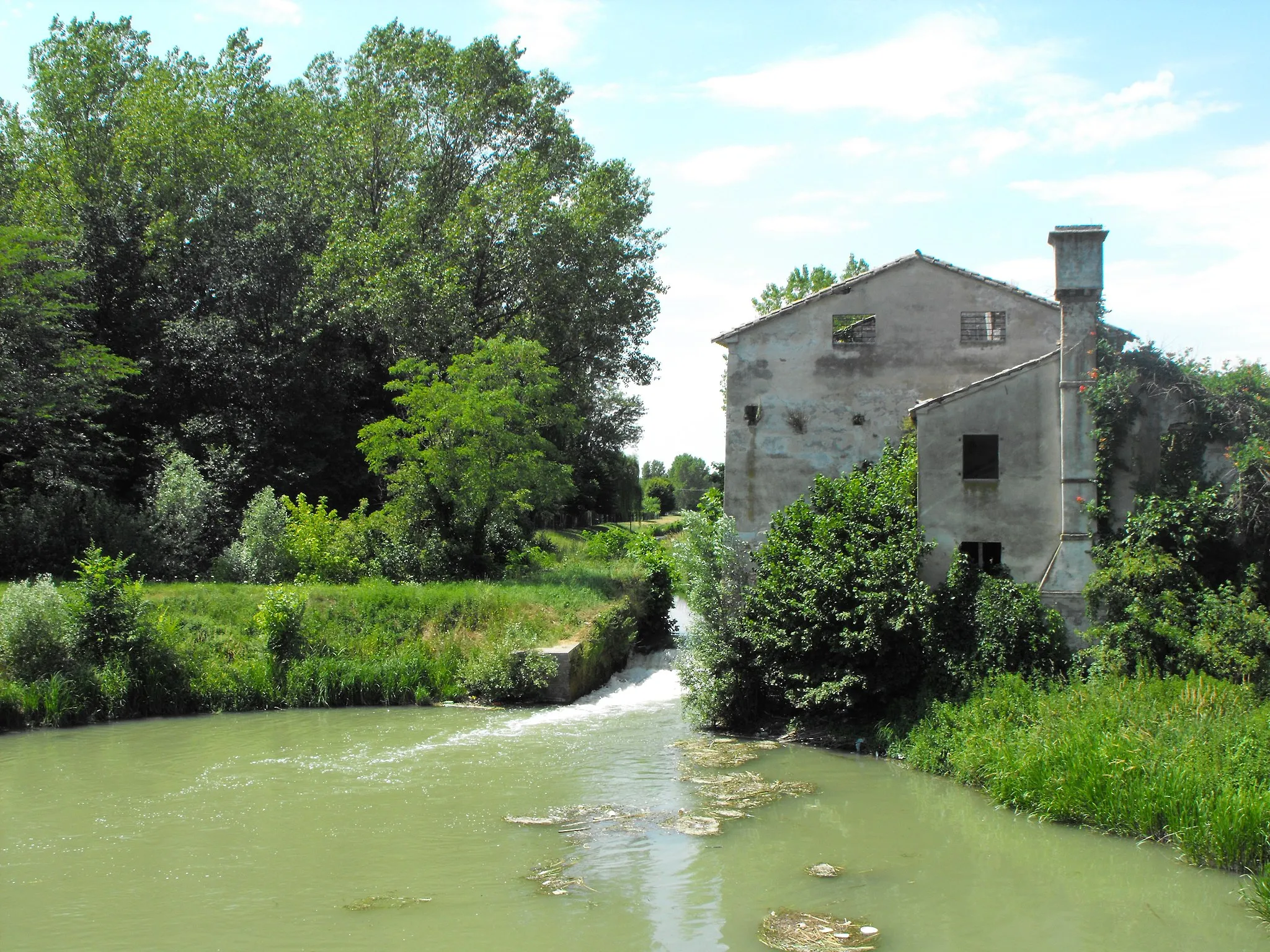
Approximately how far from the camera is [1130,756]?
13328 mm

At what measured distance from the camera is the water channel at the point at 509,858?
34.4 feet

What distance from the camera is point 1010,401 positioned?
61.6 feet

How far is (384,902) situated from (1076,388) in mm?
13978

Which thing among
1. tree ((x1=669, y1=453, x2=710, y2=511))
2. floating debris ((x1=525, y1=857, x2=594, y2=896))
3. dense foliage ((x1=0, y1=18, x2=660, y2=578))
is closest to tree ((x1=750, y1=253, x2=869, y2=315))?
dense foliage ((x1=0, y1=18, x2=660, y2=578))

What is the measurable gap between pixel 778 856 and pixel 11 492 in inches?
975

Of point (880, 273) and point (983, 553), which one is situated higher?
point (880, 273)

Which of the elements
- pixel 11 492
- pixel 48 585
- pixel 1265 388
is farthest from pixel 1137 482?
pixel 11 492

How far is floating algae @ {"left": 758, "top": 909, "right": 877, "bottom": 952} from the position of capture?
395 inches

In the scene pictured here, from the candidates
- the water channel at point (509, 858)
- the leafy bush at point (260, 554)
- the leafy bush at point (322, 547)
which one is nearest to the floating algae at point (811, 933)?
the water channel at point (509, 858)

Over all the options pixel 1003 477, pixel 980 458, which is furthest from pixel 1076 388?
pixel 980 458

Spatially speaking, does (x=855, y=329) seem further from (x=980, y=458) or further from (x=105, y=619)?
(x=105, y=619)

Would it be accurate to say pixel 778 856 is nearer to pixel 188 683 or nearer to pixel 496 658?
pixel 496 658

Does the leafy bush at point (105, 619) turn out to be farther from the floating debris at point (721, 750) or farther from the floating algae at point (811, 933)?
the floating algae at point (811, 933)

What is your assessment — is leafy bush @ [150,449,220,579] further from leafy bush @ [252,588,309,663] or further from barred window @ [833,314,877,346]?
barred window @ [833,314,877,346]
